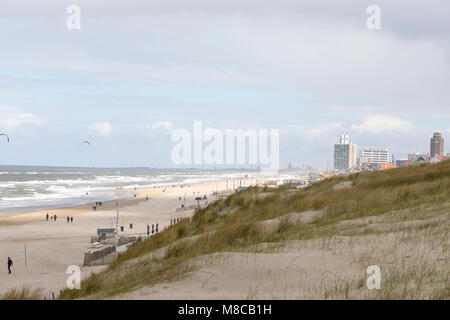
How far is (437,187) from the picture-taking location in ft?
45.9

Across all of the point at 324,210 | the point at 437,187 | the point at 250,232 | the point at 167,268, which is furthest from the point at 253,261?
the point at 437,187

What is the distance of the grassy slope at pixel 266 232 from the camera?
23.8 feet

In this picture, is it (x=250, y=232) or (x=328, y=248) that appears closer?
(x=328, y=248)

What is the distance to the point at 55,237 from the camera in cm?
3344

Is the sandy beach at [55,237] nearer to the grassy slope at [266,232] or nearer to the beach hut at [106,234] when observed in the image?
the beach hut at [106,234]

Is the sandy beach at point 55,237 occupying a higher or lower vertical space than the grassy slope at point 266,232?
lower

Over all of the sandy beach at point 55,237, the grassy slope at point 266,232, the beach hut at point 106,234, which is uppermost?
the grassy slope at point 266,232

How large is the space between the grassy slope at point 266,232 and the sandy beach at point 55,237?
4.82 metres

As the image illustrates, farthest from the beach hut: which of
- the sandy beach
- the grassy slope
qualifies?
the grassy slope

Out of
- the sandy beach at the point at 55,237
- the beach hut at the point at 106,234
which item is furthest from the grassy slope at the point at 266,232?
the beach hut at the point at 106,234

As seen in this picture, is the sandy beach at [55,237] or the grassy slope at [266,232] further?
the sandy beach at [55,237]
